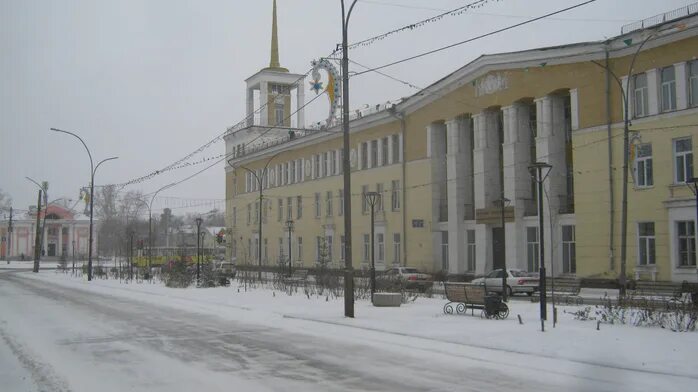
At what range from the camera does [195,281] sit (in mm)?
42500

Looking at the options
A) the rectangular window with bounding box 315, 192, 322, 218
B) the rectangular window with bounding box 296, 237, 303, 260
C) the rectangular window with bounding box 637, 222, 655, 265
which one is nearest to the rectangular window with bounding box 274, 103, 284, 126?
the rectangular window with bounding box 296, 237, 303, 260

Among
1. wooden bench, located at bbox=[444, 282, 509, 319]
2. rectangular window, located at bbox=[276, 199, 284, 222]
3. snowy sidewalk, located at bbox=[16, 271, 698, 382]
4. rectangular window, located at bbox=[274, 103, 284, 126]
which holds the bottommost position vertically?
snowy sidewalk, located at bbox=[16, 271, 698, 382]

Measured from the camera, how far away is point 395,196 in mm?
52219

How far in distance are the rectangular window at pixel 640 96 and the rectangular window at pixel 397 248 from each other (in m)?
21.6

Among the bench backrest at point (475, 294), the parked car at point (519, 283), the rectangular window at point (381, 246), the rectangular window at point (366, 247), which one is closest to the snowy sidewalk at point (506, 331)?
the bench backrest at point (475, 294)

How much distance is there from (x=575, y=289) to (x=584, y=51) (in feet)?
41.6

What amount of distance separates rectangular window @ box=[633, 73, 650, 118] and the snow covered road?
75.2ft

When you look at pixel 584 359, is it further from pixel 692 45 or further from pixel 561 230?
pixel 561 230

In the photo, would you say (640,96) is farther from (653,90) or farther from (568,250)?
(568,250)

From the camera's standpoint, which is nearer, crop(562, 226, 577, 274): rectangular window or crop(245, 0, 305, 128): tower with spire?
crop(562, 226, 577, 274): rectangular window

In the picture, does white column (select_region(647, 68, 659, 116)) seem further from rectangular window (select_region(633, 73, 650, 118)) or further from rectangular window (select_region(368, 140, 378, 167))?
rectangular window (select_region(368, 140, 378, 167))

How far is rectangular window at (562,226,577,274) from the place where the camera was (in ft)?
125

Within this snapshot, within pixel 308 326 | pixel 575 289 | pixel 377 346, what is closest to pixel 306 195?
pixel 575 289

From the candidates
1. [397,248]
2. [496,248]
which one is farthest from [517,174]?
[397,248]
